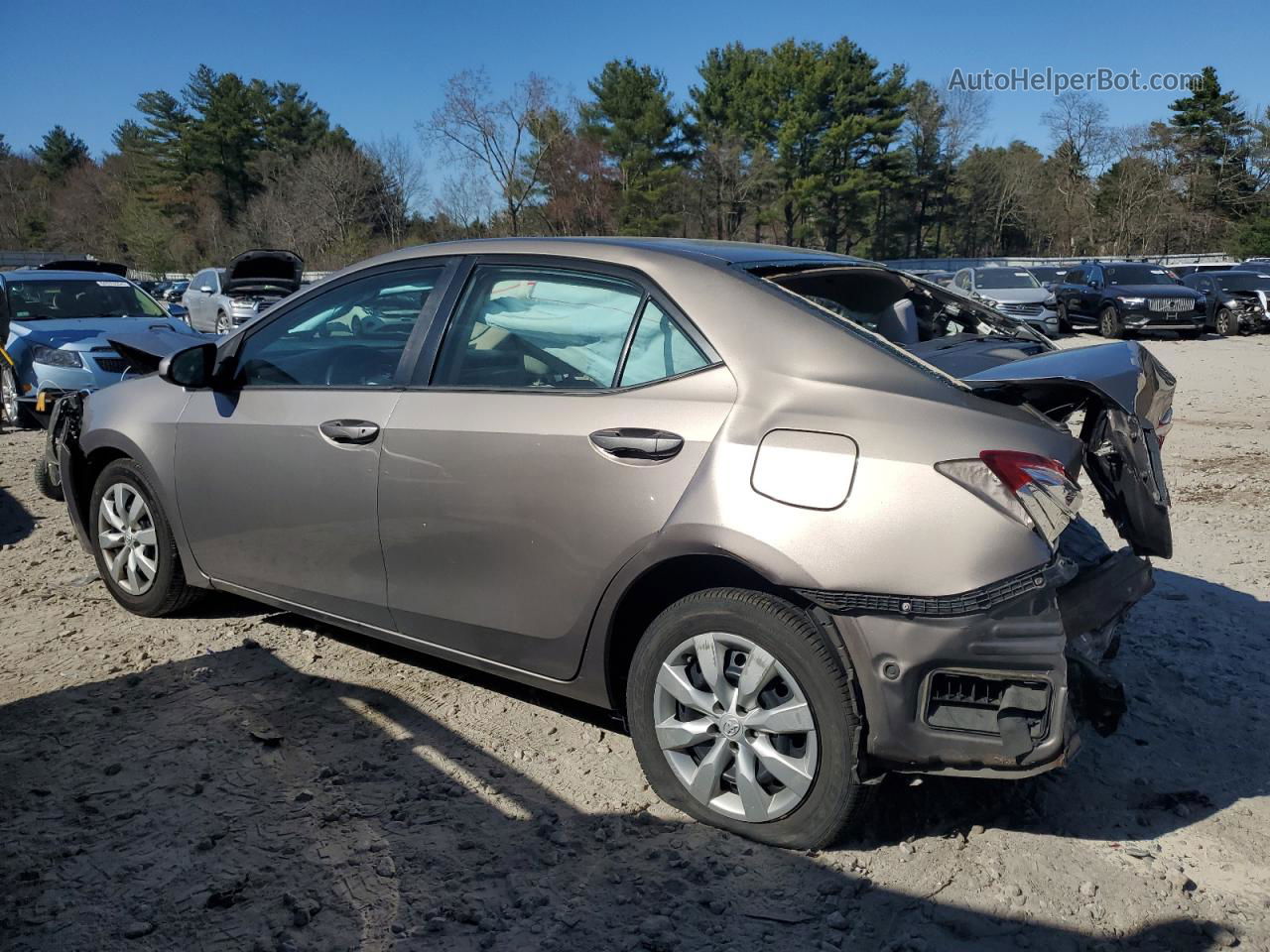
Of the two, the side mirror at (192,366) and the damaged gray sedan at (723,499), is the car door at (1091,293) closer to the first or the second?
the damaged gray sedan at (723,499)

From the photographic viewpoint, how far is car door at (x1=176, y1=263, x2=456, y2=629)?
3.60 m

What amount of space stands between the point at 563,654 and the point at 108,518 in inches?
108

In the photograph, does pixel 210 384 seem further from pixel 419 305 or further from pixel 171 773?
pixel 171 773

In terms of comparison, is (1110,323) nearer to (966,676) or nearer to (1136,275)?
(1136,275)

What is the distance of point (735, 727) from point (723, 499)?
653mm

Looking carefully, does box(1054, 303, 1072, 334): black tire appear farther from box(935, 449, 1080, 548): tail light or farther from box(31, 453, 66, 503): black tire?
box(935, 449, 1080, 548): tail light

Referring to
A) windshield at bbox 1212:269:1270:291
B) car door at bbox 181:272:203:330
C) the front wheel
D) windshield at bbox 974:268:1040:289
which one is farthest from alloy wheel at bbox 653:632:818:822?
windshield at bbox 1212:269:1270:291

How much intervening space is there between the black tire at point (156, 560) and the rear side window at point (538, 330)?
1817 mm

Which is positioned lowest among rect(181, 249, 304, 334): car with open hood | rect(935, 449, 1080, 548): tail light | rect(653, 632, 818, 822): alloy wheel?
rect(653, 632, 818, 822): alloy wheel

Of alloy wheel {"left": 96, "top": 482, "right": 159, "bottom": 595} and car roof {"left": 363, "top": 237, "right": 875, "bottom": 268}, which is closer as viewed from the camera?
car roof {"left": 363, "top": 237, "right": 875, "bottom": 268}

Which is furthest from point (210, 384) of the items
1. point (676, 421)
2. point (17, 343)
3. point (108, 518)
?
point (17, 343)

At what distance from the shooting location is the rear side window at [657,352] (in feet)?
9.85

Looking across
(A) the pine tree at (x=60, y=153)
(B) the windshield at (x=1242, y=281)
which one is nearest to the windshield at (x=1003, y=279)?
(B) the windshield at (x=1242, y=281)

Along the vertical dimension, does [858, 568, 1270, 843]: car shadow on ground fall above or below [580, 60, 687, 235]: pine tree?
below
